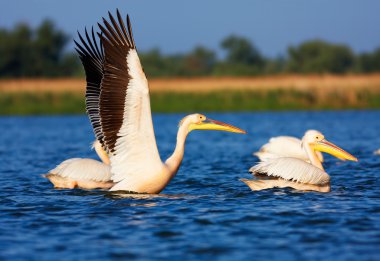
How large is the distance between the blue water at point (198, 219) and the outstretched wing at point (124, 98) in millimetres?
571

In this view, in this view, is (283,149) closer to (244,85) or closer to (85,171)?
(85,171)

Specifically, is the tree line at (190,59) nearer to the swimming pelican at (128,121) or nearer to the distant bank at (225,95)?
the distant bank at (225,95)

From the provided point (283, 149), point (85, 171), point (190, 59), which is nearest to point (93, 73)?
point (85, 171)

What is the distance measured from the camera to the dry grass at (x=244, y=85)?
2734cm

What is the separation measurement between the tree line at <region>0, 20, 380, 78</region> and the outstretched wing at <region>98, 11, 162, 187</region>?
3957 cm

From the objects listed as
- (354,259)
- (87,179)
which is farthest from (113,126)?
(354,259)

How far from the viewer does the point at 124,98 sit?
687cm

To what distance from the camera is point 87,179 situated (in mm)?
8500

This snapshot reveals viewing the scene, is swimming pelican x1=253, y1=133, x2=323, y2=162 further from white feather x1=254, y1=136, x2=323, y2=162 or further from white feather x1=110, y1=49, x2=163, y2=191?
white feather x1=110, y1=49, x2=163, y2=191

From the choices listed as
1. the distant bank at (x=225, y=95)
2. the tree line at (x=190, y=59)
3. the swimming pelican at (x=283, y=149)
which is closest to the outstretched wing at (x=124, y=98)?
the swimming pelican at (x=283, y=149)

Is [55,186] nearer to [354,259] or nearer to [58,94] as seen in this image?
[354,259]

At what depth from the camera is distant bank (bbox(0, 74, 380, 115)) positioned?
89.6ft

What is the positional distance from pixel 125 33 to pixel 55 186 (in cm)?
262

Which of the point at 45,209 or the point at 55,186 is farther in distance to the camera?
the point at 55,186
